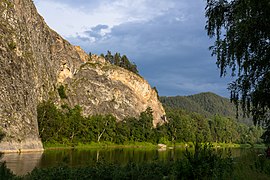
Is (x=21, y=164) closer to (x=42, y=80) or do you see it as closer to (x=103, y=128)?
(x=42, y=80)

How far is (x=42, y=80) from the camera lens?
95.8 metres

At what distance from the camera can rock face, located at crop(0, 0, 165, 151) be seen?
65312mm

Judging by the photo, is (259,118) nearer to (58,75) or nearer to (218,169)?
(218,169)

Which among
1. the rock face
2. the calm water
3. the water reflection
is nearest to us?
the calm water

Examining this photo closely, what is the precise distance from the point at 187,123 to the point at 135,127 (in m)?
43.3

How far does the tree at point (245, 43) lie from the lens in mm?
10961

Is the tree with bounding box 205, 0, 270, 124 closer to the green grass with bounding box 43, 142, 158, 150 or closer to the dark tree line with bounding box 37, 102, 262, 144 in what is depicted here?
the dark tree line with bounding box 37, 102, 262, 144

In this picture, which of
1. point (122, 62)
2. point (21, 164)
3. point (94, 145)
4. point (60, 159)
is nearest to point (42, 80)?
point (94, 145)

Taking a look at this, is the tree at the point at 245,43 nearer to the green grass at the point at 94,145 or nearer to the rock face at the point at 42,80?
the rock face at the point at 42,80

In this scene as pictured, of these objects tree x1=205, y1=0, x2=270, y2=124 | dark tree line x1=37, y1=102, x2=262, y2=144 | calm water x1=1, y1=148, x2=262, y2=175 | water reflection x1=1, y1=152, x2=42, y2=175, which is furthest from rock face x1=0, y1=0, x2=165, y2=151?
tree x1=205, y1=0, x2=270, y2=124

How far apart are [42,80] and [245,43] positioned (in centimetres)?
8966

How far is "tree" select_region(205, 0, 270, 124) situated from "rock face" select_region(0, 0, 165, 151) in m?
53.7

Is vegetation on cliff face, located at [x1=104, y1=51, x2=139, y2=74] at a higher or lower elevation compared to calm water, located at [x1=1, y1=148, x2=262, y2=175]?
higher

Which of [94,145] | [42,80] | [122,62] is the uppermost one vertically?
[122,62]
